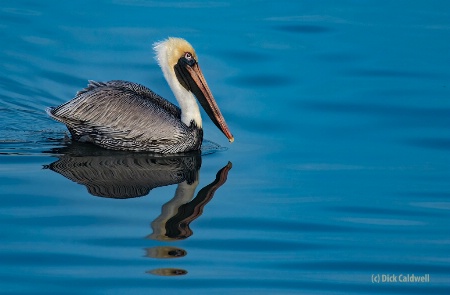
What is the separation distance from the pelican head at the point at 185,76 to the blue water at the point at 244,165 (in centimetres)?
37

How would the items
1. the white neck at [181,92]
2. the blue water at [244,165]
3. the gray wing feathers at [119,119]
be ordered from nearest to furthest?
the blue water at [244,165]
the gray wing feathers at [119,119]
the white neck at [181,92]

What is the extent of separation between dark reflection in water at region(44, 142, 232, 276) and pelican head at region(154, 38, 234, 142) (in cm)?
53

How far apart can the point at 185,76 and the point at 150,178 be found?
1655mm

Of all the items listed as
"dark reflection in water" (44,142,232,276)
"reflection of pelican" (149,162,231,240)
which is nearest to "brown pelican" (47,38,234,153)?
"dark reflection in water" (44,142,232,276)

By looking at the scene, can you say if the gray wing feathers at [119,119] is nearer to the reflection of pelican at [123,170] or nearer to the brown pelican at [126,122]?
the brown pelican at [126,122]

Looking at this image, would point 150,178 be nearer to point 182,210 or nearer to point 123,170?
point 123,170

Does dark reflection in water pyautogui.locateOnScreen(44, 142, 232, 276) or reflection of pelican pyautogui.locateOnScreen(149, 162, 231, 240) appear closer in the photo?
reflection of pelican pyautogui.locateOnScreen(149, 162, 231, 240)

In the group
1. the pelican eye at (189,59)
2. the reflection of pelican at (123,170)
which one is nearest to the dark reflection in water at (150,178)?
the reflection of pelican at (123,170)

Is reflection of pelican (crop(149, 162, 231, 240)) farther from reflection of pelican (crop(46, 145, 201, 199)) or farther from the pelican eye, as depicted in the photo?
the pelican eye

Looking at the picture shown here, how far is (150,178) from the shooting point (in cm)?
892

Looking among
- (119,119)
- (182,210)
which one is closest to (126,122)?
(119,119)

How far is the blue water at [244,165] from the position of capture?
6926 millimetres

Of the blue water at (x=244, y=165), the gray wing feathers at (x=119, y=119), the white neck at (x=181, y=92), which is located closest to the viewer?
the blue water at (x=244, y=165)

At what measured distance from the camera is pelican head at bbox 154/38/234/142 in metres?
10.2
